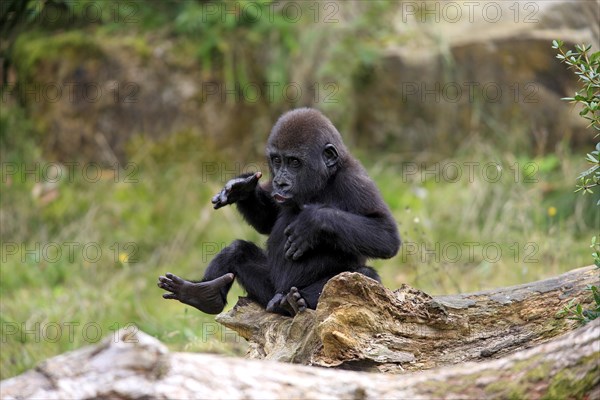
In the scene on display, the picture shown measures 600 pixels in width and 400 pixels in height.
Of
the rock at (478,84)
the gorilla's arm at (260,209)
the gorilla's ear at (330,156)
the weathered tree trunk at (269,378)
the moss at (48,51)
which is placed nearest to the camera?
the weathered tree trunk at (269,378)

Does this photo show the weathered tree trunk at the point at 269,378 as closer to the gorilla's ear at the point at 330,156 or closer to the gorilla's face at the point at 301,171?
the gorilla's face at the point at 301,171

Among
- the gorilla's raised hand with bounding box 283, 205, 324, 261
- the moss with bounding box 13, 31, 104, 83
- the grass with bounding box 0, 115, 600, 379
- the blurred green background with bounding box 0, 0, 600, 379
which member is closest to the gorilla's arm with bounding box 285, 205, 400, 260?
the gorilla's raised hand with bounding box 283, 205, 324, 261

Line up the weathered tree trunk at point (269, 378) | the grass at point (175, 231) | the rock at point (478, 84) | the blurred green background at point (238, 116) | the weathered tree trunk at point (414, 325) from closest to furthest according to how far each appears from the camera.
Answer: the weathered tree trunk at point (269, 378) < the weathered tree trunk at point (414, 325) < the grass at point (175, 231) < the blurred green background at point (238, 116) < the rock at point (478, 84)

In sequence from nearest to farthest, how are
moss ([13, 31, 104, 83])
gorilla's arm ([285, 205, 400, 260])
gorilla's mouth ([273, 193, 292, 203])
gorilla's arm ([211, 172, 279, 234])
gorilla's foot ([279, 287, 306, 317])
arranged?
1. gorilla's foot ([279, 287, 306, 317])
2. gorilla's arm ([285, 205, 400, 260])
3. gorilla's mouth ([273, 193, 292, 203])
4. gorilla's arm ([211, 172, 279, 234])
5. moss ([13, 31, 104, 83])

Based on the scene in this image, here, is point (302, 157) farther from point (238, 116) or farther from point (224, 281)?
point (238, 116)

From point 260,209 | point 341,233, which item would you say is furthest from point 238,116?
point 341,233

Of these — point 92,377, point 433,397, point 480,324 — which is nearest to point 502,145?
point 480,324

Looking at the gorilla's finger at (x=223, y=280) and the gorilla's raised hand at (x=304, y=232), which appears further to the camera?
the gorilla's finger at (x=223, y=280)

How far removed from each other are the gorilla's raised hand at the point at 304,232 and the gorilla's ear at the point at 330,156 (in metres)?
0.44

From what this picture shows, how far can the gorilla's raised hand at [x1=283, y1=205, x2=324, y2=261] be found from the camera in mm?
5750

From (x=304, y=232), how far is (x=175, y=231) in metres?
4.84

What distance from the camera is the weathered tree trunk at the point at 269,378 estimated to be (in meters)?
3.16

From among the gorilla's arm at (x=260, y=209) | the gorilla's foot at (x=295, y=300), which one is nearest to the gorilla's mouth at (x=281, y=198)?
the gorilla's arm at (x=260, y=209)

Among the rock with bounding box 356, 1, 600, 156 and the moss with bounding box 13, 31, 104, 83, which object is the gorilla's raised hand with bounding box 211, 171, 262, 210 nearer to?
the rock with bounding box 356, 1, 600, 156
